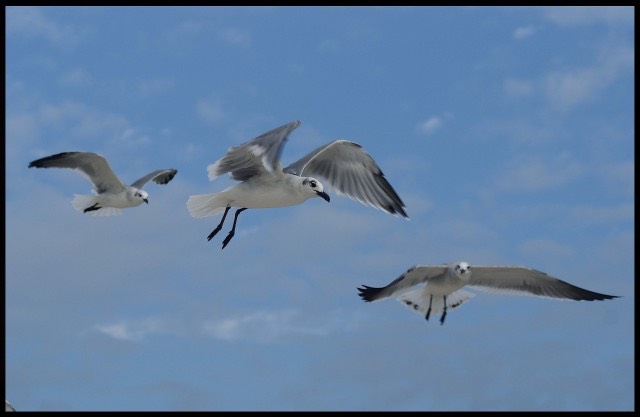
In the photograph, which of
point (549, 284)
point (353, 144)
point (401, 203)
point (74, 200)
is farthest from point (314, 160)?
point (74, 200)

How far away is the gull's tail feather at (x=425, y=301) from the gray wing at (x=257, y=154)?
3742 mm

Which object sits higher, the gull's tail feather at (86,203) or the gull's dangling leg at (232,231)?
the gull's tail feather at (86,203)

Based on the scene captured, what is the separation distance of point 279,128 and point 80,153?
6.96 metres

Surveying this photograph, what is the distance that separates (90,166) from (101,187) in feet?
2.12

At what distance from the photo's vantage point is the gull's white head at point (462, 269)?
11.3 m

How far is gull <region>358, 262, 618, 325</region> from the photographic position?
11305 mm

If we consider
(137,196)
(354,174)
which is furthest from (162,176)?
(354,174)

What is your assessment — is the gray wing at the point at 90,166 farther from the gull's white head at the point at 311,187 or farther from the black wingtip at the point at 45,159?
the gull's white head at the point at 311,187

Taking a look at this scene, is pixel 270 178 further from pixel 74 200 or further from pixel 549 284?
pixel 74 200

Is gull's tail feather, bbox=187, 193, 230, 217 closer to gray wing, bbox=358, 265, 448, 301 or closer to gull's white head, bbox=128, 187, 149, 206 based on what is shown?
gray wing, bbox=358, 265, 448, 301

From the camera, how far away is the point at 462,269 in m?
11.3

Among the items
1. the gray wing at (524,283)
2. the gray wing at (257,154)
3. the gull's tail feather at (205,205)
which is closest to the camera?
the gray wing at (257,154)

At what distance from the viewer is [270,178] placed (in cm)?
945

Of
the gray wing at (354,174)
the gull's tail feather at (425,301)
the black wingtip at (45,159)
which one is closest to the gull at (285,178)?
the gray wing at (354,174)
